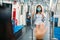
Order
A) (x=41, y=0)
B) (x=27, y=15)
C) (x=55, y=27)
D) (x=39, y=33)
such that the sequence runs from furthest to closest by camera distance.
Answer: (x=27, y=15) → (x=41, y=0) → (x=55, y=27) → (x=39, y=33)

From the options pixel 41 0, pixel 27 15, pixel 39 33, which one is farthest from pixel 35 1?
pixel 39 33

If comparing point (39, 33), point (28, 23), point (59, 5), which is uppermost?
point (59, 5)

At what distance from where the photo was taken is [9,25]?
1.68 ft

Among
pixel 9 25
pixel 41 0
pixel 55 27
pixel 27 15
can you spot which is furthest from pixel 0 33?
pixel 27 15

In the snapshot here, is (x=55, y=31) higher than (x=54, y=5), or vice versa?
(x=54, y=5)

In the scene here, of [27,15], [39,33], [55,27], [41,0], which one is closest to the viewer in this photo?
[39,33]

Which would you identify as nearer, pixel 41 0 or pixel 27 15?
pixel 41 0

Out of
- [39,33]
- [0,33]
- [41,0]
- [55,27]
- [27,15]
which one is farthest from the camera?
[27,15]

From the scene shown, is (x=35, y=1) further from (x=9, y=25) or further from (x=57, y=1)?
(x=9, y=25)

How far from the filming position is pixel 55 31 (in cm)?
316

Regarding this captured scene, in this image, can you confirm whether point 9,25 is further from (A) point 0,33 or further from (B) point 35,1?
(B) point 35,1

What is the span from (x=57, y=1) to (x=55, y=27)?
586 mm

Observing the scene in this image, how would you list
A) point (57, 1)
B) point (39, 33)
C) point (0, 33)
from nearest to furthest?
point (0, 33), point (39, 33), point (57, 1)

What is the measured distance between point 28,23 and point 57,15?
8.90 ft
